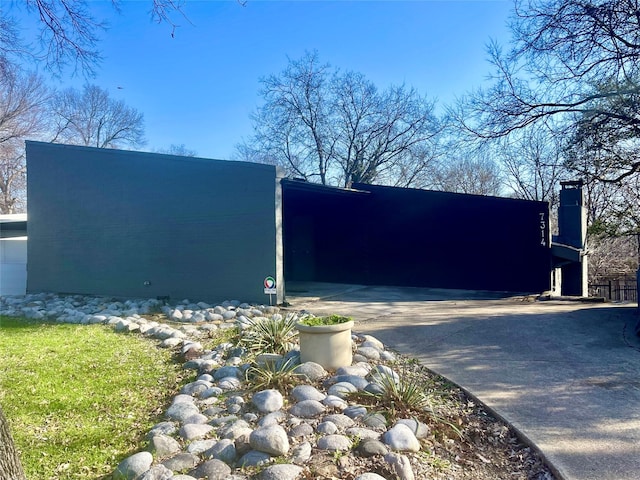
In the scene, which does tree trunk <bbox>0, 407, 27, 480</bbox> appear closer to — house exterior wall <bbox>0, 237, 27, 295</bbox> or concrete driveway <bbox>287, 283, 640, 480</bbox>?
concrete driveway <bbox>287, 283, 640, 480</bbox>

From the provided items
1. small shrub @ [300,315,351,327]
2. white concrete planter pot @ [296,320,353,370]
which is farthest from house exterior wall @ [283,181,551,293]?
white concrete planter pot @ [296,320,353,370]

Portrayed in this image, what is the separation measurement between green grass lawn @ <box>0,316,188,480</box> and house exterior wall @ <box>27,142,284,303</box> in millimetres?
3210

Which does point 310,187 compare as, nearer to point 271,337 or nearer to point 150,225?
point 150,225

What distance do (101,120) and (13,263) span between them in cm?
1862

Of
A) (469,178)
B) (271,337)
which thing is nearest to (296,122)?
(469,178)

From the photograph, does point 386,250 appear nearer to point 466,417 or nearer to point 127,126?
point 466,417

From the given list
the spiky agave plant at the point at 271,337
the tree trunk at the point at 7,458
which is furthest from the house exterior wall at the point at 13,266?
the tree trunk at the point at 7,458

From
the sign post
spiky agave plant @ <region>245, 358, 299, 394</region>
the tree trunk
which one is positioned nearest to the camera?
the tree trunk

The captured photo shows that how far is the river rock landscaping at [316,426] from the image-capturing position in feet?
8.23

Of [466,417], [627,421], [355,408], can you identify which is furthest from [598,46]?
[355,408]

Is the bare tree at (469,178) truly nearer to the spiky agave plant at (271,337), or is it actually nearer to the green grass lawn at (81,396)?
the spiky agave plant at (271,337)

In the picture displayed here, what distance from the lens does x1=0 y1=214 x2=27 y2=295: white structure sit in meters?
12.2

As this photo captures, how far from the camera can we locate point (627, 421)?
3186 mm

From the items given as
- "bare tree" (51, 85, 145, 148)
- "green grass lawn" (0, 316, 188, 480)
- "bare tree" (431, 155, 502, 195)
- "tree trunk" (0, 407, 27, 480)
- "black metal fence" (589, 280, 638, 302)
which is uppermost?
"bare tree" (51, 85, 145, 148)
